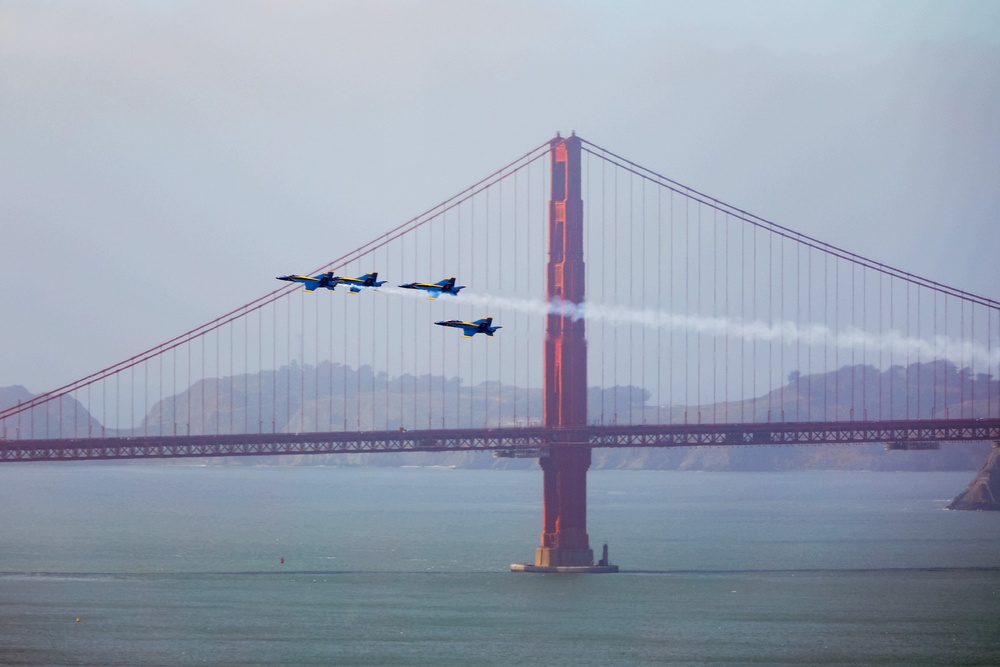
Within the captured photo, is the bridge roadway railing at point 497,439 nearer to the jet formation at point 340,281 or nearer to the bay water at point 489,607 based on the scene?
the bay water at point 489,607

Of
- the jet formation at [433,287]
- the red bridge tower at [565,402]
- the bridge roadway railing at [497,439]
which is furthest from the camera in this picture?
the red bridge tower at [565,402]

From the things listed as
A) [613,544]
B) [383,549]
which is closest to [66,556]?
[383,549]

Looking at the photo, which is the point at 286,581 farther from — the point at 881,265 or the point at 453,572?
the point at 881,265

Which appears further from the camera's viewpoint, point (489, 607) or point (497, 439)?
point (497, 439)

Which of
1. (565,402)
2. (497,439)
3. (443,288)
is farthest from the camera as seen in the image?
(497,439)

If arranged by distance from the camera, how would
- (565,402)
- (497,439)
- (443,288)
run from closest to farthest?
(443,288), (565,402), (497,439)

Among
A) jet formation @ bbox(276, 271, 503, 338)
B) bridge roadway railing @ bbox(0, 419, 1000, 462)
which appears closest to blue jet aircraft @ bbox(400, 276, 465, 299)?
jet formation @ bbox(276, 271, 503, 338)

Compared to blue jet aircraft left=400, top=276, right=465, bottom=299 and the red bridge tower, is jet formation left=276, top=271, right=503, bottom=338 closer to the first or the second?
blue jet aircraft left=400, top=276, right=465, bottom=299

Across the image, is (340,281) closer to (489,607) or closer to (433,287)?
(433,287)

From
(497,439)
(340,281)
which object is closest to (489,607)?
(497,439)

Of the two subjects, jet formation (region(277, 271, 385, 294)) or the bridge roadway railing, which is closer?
jet formation (region(277, 271, 385, 294))

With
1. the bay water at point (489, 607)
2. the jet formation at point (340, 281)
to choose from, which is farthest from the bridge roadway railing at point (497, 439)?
the jet formation at point (340, 281)
